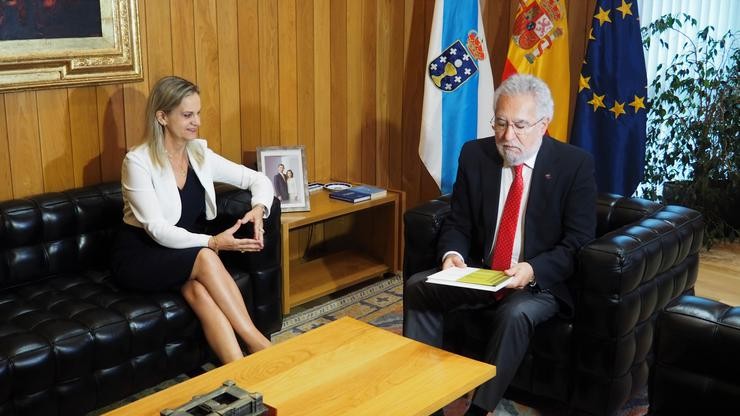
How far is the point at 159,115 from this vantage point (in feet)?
10.4

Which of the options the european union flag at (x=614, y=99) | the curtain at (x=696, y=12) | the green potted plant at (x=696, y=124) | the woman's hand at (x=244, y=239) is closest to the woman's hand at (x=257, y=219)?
the woman's hand at (x=244, y=239)

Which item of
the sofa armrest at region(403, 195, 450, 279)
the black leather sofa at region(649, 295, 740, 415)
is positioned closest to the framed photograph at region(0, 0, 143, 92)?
the sofa armrest at region(403, 195, 450, 279)

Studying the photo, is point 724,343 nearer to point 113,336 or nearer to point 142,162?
point 113,336

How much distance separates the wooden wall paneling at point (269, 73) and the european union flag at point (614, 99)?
5.00ft

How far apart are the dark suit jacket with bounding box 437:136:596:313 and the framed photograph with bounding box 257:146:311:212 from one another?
3.53 feet

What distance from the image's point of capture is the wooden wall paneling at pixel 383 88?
458cm

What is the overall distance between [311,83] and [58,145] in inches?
56.0

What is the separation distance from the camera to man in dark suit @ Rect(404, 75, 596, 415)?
106 inches

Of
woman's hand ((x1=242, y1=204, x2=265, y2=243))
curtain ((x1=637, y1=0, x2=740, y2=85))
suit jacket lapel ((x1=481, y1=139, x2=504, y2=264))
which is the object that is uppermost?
curtain ((x1=637, y1=0, x2=740, y2=85))

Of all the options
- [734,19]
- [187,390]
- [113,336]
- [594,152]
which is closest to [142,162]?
[113,336]

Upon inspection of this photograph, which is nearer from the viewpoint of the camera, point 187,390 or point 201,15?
point 187,390

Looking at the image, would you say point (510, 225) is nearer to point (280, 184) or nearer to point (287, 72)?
point (280, 184)

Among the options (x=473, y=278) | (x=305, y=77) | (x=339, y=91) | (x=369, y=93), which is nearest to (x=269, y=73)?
(x=305, y=77)

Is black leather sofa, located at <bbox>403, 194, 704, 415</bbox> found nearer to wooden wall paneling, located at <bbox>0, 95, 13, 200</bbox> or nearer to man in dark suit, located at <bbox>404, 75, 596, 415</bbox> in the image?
man in dark suit, located at <bbox>404, 75, 596, 415</bbox>
